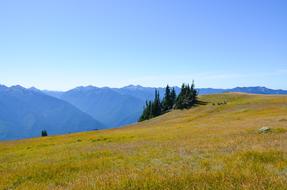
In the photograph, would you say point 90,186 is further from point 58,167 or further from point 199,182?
point 58,167

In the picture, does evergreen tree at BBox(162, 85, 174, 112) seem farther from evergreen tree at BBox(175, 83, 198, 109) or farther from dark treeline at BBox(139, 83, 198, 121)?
evergreen tree at BBox(175, 83, 198, 109)

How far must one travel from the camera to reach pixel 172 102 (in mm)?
140375

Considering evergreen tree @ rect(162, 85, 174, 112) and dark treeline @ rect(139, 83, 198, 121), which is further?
evergreen tree @ rect(162, 85, 174, 112)

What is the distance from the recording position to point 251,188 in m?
7.25

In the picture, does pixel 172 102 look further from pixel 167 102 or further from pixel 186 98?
pixel 186 98

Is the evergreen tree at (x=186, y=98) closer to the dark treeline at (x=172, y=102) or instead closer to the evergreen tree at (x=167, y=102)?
the dark treeline at (x=172, y=102)

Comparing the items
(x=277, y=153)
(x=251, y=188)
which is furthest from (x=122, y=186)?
(x=277, y=153)

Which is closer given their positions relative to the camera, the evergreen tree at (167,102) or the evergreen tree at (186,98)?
the evergreen tree at (186,98)

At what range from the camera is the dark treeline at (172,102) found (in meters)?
121

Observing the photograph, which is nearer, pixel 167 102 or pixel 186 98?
pixel 186 98

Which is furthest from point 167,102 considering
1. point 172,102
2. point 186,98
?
point 186,98

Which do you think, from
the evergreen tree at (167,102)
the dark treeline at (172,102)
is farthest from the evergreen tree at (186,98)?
the evergreen tree at (167,102)

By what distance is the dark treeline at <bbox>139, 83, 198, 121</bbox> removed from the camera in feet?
398

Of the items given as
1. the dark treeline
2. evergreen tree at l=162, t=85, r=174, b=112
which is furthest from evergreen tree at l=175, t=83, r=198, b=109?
evergreen tree at l=162, t=85, r=174, b=112
